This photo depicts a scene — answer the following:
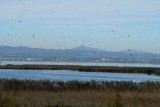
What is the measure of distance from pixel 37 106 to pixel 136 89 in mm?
16597

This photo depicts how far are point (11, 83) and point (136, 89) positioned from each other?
→ 8.88 meters

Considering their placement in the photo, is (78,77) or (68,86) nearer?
(68,86)

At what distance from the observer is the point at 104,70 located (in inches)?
3809

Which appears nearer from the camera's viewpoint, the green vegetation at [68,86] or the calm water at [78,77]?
the green vegetation at [68,86]

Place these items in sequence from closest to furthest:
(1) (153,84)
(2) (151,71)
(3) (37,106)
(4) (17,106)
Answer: (4) (17,106)
(3) (37,106)
(1) (153,84)
(2) (151,71)

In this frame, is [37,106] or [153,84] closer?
[37,106]

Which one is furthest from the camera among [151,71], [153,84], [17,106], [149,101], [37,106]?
[151,71]

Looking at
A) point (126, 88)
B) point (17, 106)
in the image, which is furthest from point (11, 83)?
point (17, 106)

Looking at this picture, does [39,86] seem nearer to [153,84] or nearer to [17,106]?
[153,84]

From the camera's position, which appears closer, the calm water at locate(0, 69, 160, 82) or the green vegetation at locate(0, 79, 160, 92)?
the green vegetation at locate(0, 79, 160, 92)

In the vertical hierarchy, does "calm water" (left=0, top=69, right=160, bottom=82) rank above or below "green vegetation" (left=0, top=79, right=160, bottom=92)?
below

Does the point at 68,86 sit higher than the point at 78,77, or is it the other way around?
the point at 68,86

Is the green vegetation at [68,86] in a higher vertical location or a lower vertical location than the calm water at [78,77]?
higher

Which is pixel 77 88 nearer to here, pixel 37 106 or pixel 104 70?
pixel 37 106
